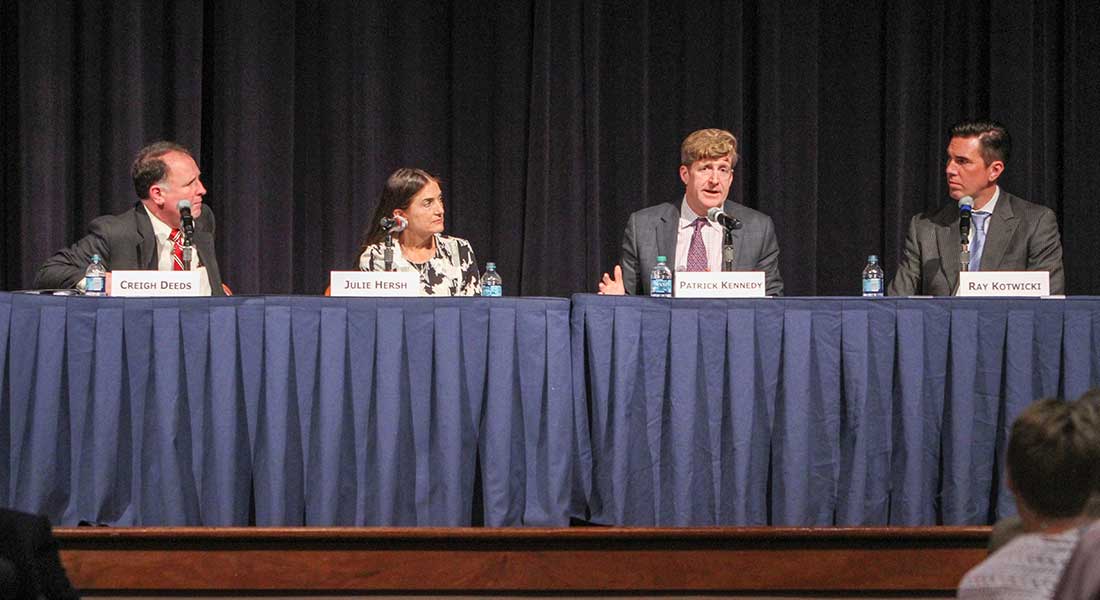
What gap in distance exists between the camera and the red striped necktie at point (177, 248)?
4059 mm

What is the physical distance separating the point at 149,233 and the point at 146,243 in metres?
0.04

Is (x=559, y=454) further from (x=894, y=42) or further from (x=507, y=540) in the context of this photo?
(x=894, y=42)

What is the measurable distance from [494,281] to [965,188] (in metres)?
1.83

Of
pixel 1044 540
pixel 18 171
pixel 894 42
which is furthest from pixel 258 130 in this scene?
pixel 1044 540

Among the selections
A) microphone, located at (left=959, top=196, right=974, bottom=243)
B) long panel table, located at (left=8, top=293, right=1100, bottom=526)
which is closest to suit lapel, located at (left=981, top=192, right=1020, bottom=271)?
microphone, located at (left=959, top=196, right=974, bottom=243)

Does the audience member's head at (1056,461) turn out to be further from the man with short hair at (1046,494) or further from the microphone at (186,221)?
the microphone at (186,221)

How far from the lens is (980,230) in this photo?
4438 mm

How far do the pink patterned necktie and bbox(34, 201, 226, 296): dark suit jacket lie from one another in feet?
5.70

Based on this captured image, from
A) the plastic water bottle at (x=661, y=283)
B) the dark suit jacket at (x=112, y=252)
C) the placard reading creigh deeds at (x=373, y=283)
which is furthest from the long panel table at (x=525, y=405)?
the dark suit jacket at (x=112, y=252)

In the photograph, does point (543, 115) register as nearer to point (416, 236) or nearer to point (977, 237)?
point (416, 236)

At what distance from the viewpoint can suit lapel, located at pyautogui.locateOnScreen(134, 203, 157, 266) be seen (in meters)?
4.26

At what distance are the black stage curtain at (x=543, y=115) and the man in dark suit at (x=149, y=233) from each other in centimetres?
100

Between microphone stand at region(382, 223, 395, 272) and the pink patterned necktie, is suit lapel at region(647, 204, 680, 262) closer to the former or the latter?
the pink patterned necktie

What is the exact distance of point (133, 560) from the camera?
11.1 feet
